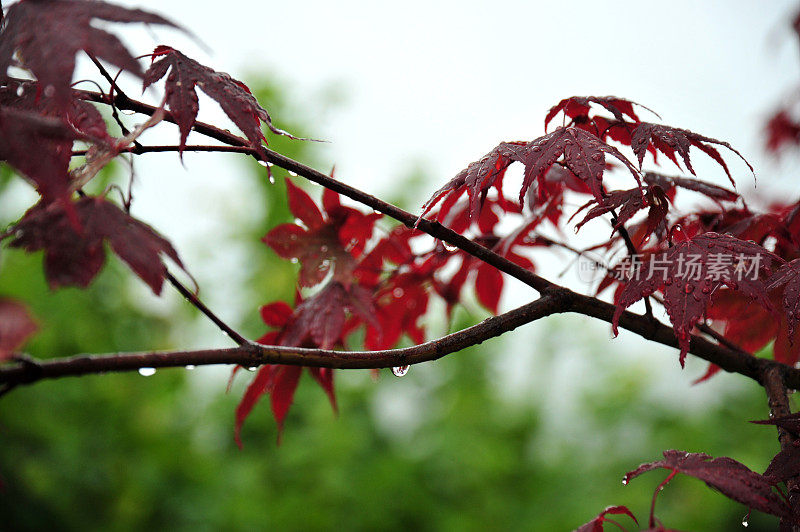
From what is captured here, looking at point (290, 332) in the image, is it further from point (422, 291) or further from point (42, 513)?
point (42, 513)

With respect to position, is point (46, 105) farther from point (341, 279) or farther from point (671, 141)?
point (671, 141)

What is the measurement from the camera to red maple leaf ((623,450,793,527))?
44 centimetres

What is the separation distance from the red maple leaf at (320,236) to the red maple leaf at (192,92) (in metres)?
0.25

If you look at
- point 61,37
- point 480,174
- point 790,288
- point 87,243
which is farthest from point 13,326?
point 790,288

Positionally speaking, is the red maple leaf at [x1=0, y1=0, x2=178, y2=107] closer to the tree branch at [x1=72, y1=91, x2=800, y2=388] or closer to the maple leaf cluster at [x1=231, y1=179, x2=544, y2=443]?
the tree branch at [x1=72, y1=91, x2=800, y2=388]

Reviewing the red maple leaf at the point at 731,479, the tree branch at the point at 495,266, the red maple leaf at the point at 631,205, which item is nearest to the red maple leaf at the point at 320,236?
the tree branch at the point at 495,266

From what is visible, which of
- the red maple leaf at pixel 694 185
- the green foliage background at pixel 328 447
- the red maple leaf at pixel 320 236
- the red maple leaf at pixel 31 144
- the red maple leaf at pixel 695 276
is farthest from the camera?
the green foliage background at pixel 328 447

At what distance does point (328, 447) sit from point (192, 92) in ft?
6.78

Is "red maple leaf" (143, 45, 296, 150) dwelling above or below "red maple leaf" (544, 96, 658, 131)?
below

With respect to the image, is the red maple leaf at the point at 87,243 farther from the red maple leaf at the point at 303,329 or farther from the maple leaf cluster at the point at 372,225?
the red maple leaf at the point at 303,329

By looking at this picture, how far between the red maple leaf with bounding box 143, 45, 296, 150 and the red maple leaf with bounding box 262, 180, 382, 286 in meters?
0.25

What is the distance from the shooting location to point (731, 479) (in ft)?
1.50

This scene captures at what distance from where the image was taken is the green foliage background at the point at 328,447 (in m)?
2.35

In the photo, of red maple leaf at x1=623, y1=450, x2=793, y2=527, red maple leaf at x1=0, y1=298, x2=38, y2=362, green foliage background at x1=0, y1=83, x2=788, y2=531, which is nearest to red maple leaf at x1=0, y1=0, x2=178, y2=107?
red maple leaf at x1=0, y1=298, x2=38, y2=362
